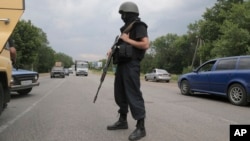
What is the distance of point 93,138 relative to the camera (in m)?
5.34

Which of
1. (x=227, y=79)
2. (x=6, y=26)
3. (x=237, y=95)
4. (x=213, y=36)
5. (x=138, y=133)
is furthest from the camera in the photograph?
(x=213, y=36)

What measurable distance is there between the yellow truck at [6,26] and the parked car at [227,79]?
7279 mm

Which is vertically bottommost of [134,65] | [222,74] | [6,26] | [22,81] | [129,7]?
[22,81]

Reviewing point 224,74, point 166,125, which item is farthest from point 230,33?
point 166,125

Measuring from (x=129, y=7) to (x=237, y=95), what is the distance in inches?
256

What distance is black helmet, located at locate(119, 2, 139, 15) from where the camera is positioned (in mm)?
5512

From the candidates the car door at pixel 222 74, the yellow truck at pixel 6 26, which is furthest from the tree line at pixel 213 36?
the yellow truck at pixel 6 26

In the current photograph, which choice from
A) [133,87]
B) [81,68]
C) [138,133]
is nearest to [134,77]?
[133,87]

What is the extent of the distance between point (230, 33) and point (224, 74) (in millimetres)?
24091

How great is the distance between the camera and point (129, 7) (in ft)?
18.1

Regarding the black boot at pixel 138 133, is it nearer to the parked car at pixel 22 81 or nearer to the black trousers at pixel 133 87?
the black trousers at pixel 133 87

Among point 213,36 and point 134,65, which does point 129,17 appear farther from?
point 213,36

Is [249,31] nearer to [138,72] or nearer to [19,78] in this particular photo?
[19,78]

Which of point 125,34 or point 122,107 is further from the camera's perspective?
point 122,107
